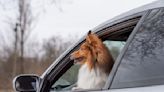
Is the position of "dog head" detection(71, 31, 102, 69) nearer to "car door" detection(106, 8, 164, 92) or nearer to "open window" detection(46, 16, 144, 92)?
"open window" detection(46, 16, 144, 92)

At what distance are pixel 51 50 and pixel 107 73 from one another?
24978mm

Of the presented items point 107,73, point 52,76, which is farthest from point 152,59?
point 52,76

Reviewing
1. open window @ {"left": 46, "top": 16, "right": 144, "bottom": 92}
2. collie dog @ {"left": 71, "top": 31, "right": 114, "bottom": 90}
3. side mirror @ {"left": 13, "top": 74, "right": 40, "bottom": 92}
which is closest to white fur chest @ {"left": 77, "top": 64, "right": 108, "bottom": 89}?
Result: collie dog @ {"left": 71, "top": 31, "right": 114, "bottom": 90}

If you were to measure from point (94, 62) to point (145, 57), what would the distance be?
0.60 metres

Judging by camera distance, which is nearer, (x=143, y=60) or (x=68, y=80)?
(x=143, y=60)

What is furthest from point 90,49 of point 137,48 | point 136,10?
point 137,48

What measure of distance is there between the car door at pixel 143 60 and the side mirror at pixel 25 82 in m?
1.26

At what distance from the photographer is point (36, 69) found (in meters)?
30.7

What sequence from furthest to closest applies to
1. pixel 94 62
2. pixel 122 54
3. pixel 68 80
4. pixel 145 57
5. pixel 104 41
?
pixel 68 80
pixel 104 41
pixel 94 62
pixel 122 54
pixel 145 57

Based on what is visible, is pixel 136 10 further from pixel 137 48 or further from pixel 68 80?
pixel 68 80

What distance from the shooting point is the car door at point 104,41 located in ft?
12.2

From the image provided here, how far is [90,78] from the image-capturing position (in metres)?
3.77

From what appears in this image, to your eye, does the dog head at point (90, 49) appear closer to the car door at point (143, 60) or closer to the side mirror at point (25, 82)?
the car door at point (143, 60)

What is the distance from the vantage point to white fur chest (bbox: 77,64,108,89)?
143 inches
